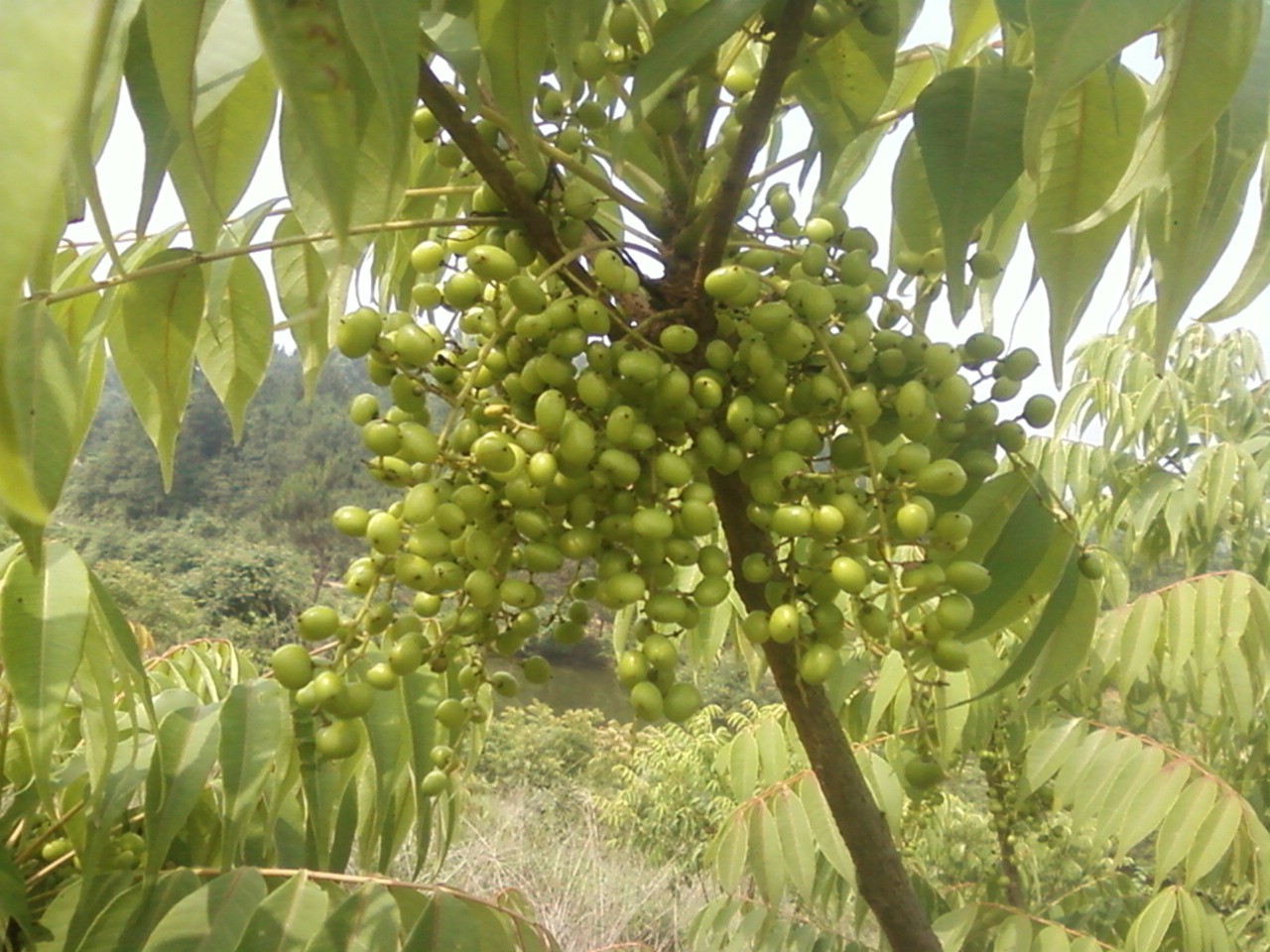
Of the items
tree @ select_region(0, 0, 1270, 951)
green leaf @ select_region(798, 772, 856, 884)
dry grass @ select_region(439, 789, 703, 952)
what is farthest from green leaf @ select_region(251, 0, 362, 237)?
dry grass @ select_region(439, 789, 703, 952)

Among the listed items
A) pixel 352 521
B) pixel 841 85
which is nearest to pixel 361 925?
pixel 352 521

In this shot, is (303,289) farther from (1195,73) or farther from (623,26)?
(1195,73)

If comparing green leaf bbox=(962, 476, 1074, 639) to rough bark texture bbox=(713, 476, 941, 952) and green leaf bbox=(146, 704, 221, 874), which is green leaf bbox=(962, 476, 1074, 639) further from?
green leaf bbox=(146, 704, 221, 874)

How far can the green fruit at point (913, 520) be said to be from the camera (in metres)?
0.70

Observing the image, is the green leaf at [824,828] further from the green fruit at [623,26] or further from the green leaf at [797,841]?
the green fruit at [623,26]

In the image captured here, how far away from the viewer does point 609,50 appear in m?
0.86

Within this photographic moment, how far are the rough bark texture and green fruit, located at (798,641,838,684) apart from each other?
6 centimetres

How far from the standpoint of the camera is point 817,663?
0.72 meters

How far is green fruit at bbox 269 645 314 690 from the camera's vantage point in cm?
68

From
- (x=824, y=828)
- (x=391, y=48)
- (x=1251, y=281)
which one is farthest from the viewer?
(x=824, y=828)

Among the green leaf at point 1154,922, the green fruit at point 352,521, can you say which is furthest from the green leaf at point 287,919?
the green leaf at point 1154,922

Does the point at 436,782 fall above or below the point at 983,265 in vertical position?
below

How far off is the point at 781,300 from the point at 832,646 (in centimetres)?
27

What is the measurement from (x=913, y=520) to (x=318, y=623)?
43 centimetres
